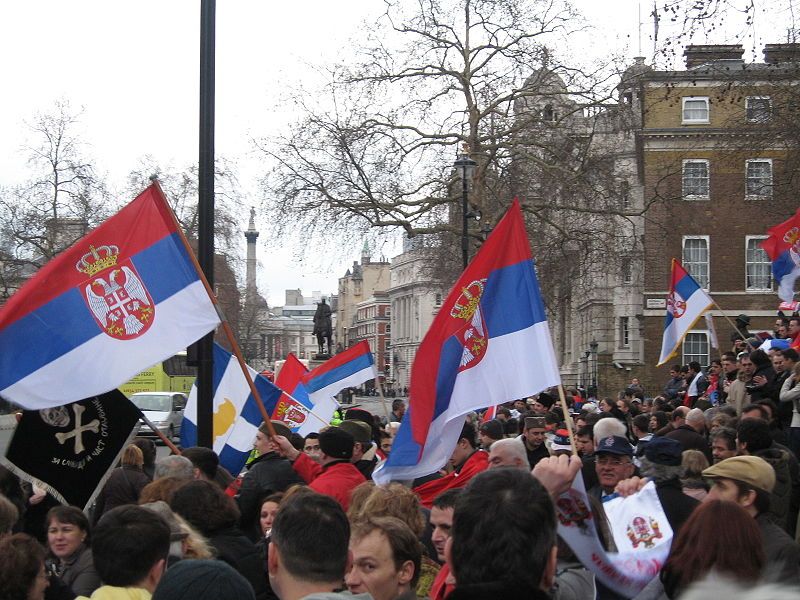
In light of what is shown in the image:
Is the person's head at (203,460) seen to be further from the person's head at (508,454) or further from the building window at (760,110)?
the building window at (760,110)

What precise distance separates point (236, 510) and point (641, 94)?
2498 centimetres

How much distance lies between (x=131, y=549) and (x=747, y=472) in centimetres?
255

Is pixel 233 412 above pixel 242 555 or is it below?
above

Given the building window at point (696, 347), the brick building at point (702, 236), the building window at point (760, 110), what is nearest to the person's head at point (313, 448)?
the building window at point (760, 110)

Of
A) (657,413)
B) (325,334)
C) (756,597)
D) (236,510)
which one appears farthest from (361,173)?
(756,597)

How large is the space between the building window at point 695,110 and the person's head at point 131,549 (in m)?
41.5

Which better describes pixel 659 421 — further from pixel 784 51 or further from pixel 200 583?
pixel 784 51

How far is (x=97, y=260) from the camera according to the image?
712 centimetres

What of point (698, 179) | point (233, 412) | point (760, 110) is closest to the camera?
point (233, 412)

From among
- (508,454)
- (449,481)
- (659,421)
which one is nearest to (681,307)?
(659,421)

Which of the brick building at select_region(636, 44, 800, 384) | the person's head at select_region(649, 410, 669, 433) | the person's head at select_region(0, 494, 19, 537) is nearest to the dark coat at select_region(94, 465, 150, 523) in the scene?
the person's head at select_region(0, 494, 19, 537)

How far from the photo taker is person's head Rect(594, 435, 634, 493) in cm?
620

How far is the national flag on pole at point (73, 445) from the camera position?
688cm

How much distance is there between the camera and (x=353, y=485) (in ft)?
21.7
